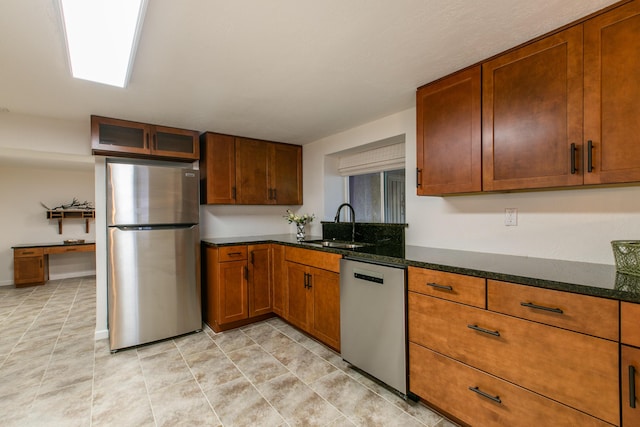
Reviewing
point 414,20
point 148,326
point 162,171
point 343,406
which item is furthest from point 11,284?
point 414,20

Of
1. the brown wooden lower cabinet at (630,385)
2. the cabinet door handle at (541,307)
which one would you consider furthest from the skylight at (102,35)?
the brown wooden lower cabinet at (630,385)

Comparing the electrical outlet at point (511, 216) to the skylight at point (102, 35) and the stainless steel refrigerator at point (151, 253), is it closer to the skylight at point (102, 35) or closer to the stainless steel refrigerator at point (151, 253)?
the skylight at point (102, 35)

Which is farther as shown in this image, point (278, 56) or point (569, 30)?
point (278, 56)

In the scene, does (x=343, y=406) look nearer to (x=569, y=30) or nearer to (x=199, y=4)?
(x=199, y=4)

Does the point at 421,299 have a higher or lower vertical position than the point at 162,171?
lower

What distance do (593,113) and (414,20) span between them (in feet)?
3.18

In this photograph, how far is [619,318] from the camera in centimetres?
110

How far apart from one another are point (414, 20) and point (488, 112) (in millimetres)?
741

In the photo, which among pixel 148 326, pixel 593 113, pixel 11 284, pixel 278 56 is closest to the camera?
A: pixel 593 113

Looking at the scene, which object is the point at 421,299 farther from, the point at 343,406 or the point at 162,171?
the point at 162,171

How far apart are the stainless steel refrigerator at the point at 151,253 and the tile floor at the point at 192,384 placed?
0.21 metres

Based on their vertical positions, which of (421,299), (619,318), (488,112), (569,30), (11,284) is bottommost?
(11,284)

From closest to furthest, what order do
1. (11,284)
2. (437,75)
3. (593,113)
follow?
(593,113) < (437,75) < (11,284)

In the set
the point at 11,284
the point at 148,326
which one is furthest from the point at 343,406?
the point at 11,284
